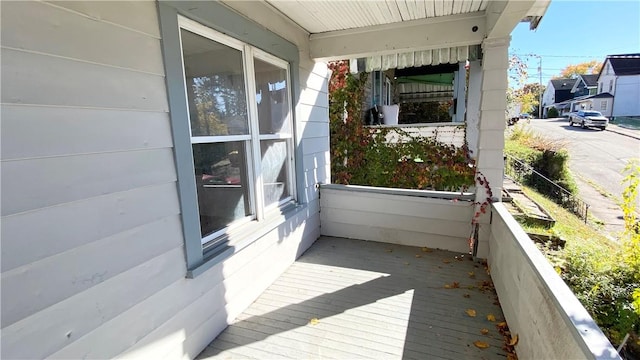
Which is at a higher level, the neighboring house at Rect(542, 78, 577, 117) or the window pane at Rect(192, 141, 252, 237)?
the neighboring house at Rect(542, 78, 577, 117)

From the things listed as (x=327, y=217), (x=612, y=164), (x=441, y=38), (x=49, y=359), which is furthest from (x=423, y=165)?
(x=612, y=164)

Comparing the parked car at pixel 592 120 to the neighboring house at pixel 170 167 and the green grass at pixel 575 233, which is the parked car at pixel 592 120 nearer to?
the green grass at pixel 575 233

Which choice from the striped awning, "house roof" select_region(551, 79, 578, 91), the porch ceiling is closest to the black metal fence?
the striped awning

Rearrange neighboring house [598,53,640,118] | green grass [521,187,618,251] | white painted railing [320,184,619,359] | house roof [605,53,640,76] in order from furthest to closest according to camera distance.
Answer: neighboring house [598,53,640,118] → house roof [605,53,640,76] → green grass [521,187,618,251] → white painted railing [320,184,619,359]

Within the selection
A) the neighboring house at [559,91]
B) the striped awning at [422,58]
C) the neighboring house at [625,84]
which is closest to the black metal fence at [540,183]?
the striped awning at [422,58]

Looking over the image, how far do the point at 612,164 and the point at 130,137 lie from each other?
17.0m

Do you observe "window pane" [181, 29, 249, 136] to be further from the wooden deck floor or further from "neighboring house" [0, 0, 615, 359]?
the wooden deck floor

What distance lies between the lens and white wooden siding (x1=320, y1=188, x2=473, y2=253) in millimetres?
3391

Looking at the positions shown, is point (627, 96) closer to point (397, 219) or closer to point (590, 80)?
point (590, 80)

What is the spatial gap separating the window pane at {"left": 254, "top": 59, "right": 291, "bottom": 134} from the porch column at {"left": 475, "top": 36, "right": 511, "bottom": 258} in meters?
2.06

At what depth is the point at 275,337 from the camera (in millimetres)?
2088

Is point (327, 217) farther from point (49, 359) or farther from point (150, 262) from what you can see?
point (49, 359)

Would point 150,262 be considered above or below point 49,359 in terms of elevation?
above

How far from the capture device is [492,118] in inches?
115
